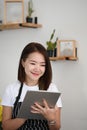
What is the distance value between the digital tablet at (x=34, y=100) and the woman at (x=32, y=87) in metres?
0.02

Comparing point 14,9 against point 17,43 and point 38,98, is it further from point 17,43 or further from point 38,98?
point 38,98

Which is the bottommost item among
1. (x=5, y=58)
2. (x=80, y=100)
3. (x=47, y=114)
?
(x=80, y=100)

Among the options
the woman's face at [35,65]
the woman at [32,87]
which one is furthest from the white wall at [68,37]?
the woman's face at [35,65]

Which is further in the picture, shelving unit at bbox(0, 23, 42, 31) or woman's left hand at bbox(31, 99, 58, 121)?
shelving unit at bbox(0, 23, 42, 31)

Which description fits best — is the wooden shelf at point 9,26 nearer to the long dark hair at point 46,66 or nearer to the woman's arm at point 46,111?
the long dark hair at point 46,66

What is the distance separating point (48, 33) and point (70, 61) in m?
0.36

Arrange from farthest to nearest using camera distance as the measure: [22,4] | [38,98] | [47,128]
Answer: [22,4] → [47,128] → [38,98]

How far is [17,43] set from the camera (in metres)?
2.79

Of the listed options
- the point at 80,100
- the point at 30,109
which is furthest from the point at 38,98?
the point at 80,100

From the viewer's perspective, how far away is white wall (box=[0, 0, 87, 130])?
2.68 metres

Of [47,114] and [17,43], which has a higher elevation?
[17,43]

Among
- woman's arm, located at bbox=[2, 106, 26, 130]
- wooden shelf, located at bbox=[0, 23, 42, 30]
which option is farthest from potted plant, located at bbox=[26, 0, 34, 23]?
woman's arm, located at bbox=[2, 106, 26, 130]

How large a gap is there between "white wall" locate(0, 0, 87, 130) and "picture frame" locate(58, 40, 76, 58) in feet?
0.23

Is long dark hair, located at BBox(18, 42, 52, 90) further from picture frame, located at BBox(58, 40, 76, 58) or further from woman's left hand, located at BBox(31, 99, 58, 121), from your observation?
picture frame, located at BBox(58, 40, 76, 58)
